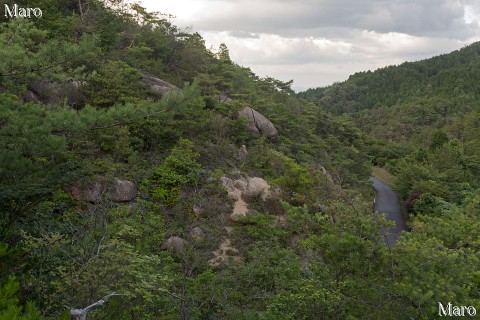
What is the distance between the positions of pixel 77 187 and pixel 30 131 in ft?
18.0

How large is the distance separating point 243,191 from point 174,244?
4050 mm

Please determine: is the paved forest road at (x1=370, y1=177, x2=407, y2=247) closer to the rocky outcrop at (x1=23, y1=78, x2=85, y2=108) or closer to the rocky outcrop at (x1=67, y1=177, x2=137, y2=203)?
the rocky outcrop at (x1=67, y1=177, x2=137, y2=203)

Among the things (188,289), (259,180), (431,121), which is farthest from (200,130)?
(431,121)

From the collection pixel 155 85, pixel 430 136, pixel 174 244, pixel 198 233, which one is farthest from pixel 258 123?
pixel 430 136

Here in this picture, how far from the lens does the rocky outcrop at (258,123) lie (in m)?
19.9

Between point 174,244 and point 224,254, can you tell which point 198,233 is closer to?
point 174,244

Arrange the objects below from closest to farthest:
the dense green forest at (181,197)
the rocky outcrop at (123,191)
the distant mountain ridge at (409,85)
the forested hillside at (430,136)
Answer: the dense green forest at (181,197) → the forested hillside at (430,136) → the rocky outcrop at (123,191) → the distant mountain ridge at (409,85)

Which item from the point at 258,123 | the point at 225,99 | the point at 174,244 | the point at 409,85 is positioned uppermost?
the point at 409,85

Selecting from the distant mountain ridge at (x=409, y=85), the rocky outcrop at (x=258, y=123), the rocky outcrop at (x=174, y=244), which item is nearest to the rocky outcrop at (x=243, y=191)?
the rocky outcrop at (x=174, y=244)

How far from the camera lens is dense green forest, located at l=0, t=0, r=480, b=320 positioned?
5.43 meters

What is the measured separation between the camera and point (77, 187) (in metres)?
11.2

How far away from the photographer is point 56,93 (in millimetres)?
14008

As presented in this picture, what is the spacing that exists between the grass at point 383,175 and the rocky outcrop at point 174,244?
24.9m

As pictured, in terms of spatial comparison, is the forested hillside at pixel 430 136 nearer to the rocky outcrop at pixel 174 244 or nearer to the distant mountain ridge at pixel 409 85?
the distant mountain ridge at pixel 409 85
